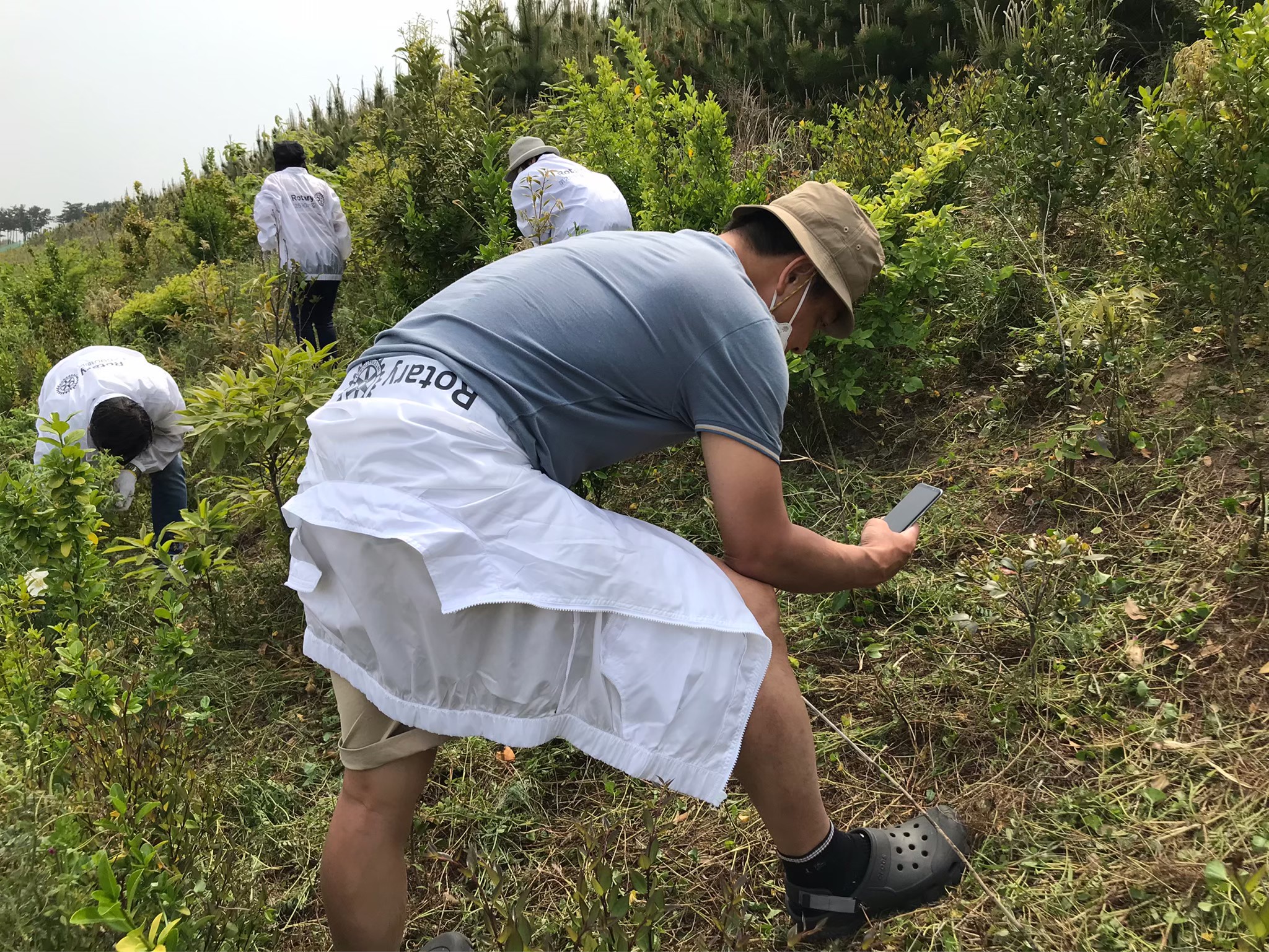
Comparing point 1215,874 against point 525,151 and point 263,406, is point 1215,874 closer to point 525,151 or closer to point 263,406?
point 263,406

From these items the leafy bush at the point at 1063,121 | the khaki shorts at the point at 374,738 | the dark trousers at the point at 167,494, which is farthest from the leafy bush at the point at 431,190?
the khaki shorts at the point at 374,738

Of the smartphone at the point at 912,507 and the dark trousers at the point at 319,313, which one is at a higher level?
the smartphone at the point at 912,507

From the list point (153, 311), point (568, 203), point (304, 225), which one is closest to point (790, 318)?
point (568, 203)

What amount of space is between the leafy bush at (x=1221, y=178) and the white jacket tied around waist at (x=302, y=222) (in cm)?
487

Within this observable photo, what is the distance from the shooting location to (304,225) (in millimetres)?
5793

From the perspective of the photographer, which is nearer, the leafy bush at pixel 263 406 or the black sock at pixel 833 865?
the black sock at pixel 833 865

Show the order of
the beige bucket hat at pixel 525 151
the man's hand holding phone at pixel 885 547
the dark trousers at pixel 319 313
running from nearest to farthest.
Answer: the man's hand holding phone at pixel 885 547 < the beige bucket hat at pixel 525 151 < the dark trousers at pixel 319 313

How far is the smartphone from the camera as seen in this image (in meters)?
2.09

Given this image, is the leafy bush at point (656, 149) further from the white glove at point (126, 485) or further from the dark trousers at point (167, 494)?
the white glove at point (126, 485)

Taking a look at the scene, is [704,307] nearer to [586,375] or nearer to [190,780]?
[586,375]

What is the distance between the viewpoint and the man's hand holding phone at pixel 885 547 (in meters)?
1.79

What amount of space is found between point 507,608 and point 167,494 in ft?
10.4

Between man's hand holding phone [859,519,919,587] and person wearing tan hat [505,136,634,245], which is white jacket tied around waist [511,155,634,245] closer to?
person wearing tan hat [505,136,634,245]

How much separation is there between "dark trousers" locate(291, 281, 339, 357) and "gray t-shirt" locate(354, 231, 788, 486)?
182 inches
